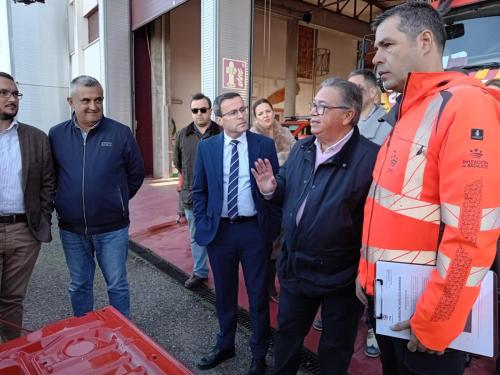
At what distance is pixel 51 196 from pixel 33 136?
0.42m

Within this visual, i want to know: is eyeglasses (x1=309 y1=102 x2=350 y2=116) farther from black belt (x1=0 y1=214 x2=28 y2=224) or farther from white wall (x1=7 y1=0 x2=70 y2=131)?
white wall (x1=7 y1=0 x2=70 y2=131)

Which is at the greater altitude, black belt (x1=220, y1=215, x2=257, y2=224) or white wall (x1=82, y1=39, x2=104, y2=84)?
white wall (x1=82, y1=39, x2=104, y2=84)

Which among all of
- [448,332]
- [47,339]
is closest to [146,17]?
[47,339]

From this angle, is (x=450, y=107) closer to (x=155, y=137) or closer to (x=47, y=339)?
(x=47, y=339)

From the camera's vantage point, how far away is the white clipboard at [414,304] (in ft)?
3.73

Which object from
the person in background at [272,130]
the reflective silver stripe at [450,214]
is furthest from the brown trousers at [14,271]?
the reflective silver stripe at [450,214]

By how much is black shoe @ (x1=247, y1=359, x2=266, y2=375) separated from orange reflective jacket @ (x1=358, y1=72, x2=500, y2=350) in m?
1.40

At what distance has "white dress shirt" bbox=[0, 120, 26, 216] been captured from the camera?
229 centimetres

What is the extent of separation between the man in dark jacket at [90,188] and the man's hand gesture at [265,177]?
44.4 inches

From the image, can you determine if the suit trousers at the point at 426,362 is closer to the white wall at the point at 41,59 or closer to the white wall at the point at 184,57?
the white wall at the point at 184,57

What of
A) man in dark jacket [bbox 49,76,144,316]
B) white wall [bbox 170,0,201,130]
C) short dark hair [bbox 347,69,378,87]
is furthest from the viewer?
white wall [bbox 170,0,201,130]

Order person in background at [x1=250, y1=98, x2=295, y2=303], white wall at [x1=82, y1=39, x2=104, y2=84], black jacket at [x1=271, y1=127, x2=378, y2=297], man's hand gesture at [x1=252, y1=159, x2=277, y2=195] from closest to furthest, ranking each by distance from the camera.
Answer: black jacket at [x1=271, y1=127, x2=378, y2=297] < man's hand gesture at [x1=252, y1=159, x2=277, y2=195] < person in background at [x1=250, y1=98, x2=295, y2=303] < white wall at [x1=82, y1=39, x2=104, y2=84]

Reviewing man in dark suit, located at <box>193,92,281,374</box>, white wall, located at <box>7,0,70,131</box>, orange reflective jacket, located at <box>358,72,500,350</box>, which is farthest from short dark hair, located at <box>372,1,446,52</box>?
white wall, located at <box>7,0,70,131</box>

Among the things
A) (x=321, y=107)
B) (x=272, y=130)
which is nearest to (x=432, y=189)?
(x=321, y=107)
